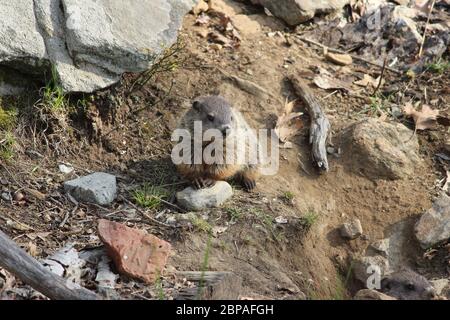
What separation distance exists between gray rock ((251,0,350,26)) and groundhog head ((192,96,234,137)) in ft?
7.58

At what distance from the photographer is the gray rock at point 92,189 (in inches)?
233

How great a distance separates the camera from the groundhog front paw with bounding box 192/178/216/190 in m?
6.24

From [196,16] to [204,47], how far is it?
479 mm

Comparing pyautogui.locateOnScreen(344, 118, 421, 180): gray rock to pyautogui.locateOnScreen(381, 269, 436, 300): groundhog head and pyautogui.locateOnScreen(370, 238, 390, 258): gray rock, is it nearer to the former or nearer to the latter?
pyautogui.locateOnScreen(370, 238, 390, 258): gray rock

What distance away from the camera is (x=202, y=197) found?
6078mm

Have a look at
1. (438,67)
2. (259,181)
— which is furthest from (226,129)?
(438,67)

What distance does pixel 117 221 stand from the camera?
5.80 metres

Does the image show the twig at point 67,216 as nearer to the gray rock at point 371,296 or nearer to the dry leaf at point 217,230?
the dry leaf at point 217,230

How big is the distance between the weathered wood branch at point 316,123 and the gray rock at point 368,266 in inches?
41.0

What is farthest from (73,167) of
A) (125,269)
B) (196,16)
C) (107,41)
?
(196,16)

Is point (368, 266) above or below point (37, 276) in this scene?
above

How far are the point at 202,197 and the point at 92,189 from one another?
95cm

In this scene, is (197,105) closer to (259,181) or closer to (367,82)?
(259,181)
